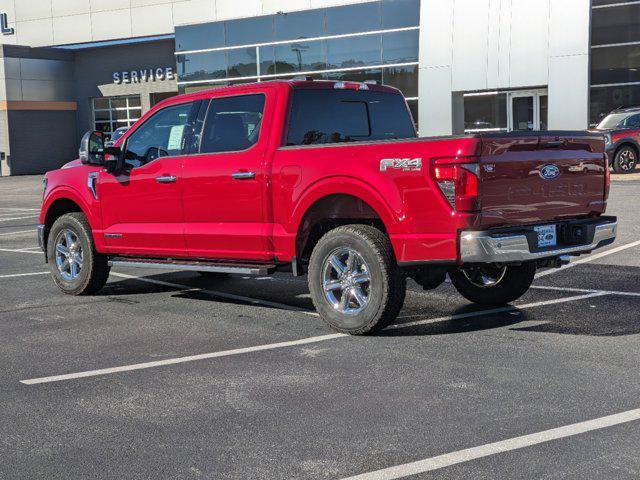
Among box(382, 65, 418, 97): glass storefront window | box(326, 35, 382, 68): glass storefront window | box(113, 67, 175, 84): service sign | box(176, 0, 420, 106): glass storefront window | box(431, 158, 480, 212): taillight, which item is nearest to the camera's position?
box(431, 158, 480, 212): taillight

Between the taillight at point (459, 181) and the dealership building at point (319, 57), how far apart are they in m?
25.8

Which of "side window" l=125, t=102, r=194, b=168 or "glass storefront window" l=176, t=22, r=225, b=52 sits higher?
"glass storefront window" l=176, t=22, r=225, b=52

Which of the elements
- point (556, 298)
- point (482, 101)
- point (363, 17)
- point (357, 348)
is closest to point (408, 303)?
point (556, 298)

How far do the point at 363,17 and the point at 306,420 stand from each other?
32.5 metres

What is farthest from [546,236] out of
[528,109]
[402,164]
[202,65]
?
[202,65]

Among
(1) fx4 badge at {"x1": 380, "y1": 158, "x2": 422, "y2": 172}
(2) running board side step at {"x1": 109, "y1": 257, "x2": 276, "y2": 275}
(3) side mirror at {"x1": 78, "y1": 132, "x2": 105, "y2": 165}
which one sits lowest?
(2) running board side step at {"x1": 109, "y1": 257, "x2": 276, "y2": 275}

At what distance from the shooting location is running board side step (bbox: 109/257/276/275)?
25.2 feet

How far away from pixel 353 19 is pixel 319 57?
2207mm

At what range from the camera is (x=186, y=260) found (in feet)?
27.7

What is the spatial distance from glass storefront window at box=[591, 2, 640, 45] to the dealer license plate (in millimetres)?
26656

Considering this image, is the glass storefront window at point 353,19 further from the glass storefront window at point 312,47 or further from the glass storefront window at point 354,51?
the glass storefront window at point 354,51

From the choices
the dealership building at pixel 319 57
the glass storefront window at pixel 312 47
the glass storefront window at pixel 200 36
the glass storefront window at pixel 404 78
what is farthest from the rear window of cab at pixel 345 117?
the glass storefront window at pixel 200 36

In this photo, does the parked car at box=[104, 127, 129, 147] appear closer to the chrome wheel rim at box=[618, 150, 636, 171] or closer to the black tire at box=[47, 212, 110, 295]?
the black tire at box=[47, 212, 110, 295]

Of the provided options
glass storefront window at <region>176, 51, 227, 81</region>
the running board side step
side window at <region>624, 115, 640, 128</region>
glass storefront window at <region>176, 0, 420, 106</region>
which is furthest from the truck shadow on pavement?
glass storefront window at <region>176, 51, 227, 81</region>
